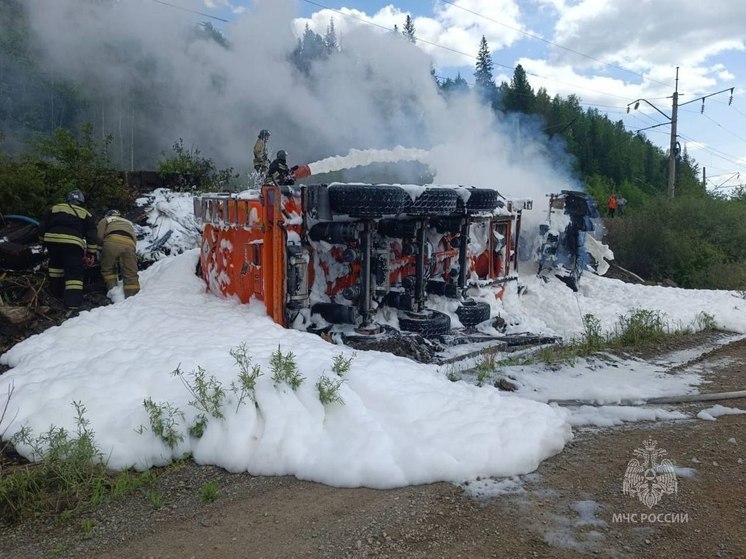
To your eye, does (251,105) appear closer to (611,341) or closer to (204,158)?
(204,158)

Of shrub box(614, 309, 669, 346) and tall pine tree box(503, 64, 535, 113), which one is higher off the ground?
tall pine tree box(503, 64, 535, 113)

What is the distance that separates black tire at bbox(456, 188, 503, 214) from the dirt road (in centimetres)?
373

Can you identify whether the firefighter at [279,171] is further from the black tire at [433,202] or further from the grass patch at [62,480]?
the grass patch at [62,480]

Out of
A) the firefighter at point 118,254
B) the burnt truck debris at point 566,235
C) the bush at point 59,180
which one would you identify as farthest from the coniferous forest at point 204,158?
the burnt truck debris at point 566,235

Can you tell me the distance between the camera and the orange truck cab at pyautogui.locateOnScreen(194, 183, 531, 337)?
18.8ft

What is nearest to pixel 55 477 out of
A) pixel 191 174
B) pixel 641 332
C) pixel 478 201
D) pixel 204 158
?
pixel 478 201

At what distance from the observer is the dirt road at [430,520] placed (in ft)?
8.23

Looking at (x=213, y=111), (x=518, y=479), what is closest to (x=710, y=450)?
(x=518, y=479)

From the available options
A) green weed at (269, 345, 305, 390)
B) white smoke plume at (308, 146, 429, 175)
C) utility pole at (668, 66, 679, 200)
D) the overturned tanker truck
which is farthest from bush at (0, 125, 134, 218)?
utility pole at (668, 66, 679, 200)

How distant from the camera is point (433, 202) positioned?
6.05 metres

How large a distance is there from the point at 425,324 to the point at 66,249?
411 centimetres

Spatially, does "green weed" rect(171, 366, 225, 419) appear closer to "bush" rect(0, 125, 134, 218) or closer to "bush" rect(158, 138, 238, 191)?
"bush" rect(0, 125, 134, 218)

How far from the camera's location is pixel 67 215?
Answer: 6750mm

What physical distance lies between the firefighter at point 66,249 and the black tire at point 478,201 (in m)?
4.31
